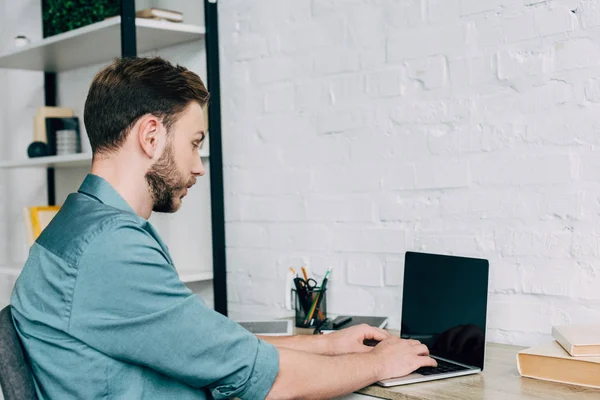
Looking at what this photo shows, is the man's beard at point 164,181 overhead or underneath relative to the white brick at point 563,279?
overhead

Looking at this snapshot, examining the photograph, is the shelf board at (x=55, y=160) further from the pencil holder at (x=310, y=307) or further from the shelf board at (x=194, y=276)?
the pencil holder at (x=310, y=307)

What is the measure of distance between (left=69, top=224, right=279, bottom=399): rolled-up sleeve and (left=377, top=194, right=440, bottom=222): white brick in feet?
2.66

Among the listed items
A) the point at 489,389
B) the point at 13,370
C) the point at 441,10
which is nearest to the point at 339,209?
the point at 441,10

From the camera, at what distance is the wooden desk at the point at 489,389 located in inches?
52.2

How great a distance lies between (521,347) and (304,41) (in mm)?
1114

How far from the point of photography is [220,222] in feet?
8.02

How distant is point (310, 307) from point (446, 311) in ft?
1.66

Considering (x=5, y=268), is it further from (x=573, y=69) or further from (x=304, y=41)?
(x=573, y=69)

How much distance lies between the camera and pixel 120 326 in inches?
47.2

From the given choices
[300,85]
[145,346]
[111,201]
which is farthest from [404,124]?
[145,346]

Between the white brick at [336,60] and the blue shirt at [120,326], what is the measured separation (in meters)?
1.02

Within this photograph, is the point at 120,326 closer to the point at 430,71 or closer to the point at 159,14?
the point at 430,71

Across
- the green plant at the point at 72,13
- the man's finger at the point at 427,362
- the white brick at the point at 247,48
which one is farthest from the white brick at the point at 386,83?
the green plant at the point at 72,13

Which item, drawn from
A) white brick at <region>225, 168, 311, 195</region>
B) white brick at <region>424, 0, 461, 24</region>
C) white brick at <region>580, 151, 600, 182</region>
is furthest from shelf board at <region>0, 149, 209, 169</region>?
white brick at <region>580, 151, 600, 182</region>
